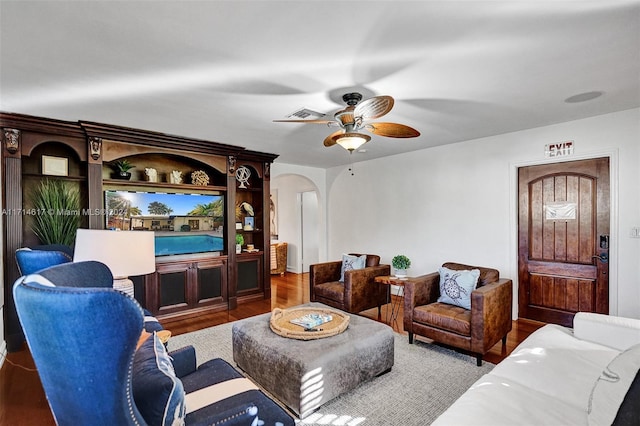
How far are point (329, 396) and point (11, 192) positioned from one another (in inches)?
145

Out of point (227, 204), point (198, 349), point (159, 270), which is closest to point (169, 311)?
point (159, 270)

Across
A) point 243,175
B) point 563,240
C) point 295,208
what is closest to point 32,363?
point 243,175

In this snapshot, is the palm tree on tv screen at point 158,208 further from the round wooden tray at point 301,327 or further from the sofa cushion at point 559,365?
the sofa cushion at point 559,365

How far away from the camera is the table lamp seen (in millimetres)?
1931

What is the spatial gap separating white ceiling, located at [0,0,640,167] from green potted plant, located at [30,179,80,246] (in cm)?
90

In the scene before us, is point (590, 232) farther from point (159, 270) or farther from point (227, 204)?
point (159, 270)

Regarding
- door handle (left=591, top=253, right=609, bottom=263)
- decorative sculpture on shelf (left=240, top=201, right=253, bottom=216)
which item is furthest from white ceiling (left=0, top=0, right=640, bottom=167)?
decorative sculpture on shelf (left=240, top=201, right=253, bottom=216)

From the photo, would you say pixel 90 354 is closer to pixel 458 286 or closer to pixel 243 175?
pixel 458 286

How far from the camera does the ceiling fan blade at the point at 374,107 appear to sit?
2124mm

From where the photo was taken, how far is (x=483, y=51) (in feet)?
6.67

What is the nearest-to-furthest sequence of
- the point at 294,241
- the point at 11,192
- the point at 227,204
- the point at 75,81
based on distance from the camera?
1. the point at 75,81
2. the point at 11,192
3. the point at 227,204
4. the point at 294,241

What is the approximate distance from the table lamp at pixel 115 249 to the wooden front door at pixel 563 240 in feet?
13.8

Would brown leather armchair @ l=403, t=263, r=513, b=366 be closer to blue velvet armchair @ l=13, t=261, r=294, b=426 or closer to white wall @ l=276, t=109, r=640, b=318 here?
white wall @ l=276, t=109, r=640, b=318

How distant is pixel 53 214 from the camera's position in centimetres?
Result: 354
